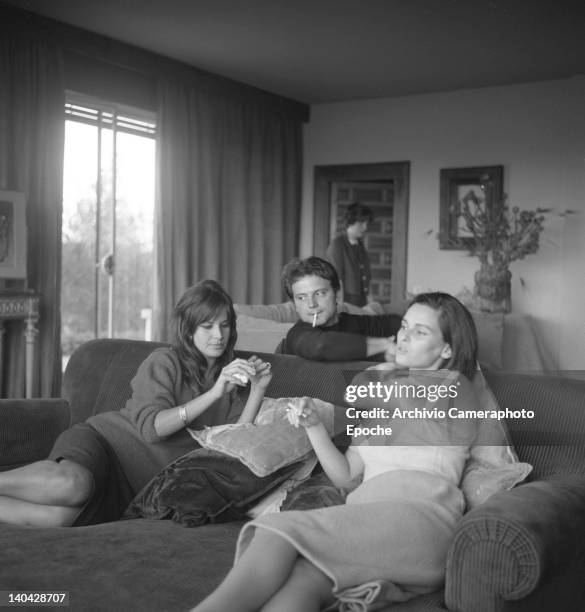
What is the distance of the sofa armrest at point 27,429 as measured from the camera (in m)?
2.34

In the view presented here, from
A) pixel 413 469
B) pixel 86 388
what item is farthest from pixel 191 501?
pixel 86 388

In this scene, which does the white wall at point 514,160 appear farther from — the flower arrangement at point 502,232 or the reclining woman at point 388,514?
the reclining woman at point 388,514

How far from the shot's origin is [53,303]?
4.81 meters

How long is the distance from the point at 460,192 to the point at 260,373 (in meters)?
4.71

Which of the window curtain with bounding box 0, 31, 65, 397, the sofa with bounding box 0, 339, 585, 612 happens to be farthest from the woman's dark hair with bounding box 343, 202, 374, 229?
the sofa with bounding box 0, 339, 585, 612

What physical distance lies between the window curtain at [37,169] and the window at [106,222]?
0.25 m

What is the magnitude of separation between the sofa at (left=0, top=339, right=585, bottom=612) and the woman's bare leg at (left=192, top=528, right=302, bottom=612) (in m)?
0.18

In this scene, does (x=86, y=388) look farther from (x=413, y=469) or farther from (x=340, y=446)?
(x=413, y=469)

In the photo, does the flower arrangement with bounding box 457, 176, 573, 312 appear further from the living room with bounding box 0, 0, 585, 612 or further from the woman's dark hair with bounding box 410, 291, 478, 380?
the woman's dark hair with bounding box 410, 291, 478, 380

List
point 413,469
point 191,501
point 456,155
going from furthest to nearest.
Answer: point 456,155
point 191,501
point 413,469

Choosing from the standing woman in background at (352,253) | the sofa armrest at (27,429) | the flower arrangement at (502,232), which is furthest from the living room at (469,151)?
the sofa armrest at (27,429)

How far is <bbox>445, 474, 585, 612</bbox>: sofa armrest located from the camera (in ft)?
4.62

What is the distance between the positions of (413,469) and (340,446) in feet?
1.38

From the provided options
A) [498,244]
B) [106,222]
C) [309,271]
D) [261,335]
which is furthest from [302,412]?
[498,244]
